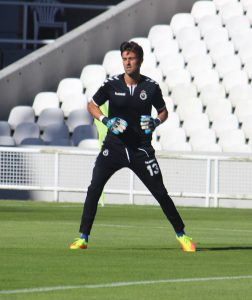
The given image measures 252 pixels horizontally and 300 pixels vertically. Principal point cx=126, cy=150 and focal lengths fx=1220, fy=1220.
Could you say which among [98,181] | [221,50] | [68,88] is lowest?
[98,181]

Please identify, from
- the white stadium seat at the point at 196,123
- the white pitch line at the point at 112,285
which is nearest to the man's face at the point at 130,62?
the white pitch line at the point at 112,285

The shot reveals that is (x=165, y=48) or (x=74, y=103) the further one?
(x=165, y=48)

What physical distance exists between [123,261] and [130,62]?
203 cm

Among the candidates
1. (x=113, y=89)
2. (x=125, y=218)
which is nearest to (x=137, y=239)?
(x=113, y=89)

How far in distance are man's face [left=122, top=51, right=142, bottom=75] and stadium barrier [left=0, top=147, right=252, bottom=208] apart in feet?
40.8

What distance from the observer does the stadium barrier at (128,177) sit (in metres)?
24.3

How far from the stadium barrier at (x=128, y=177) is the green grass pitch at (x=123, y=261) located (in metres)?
5.37

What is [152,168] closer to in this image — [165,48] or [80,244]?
[80,244]

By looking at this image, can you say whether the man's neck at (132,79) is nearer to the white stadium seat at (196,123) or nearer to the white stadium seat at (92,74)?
the white stadium seat at (196,123)

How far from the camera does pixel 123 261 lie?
11047 millimetres

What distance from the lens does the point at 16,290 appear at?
860cm

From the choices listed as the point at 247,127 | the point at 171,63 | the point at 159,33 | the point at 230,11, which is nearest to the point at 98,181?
the point at 247,127

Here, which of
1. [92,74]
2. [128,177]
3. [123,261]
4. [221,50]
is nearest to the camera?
[123,261]

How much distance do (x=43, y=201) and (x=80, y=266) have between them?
14730 mm
